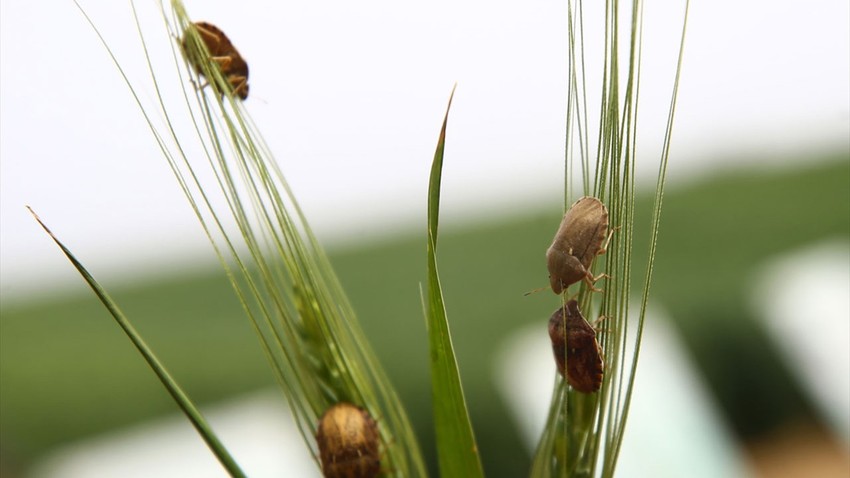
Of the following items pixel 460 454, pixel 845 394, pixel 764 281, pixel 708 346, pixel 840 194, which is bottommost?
pixel 460 454

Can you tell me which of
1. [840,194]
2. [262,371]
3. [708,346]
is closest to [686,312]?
[708,346]

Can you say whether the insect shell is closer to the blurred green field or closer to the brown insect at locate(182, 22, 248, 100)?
the brown insect at locate(182, 22, 248, 100)

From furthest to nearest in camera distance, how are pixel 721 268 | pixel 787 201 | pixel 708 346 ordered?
pixel 787 201, pixel 721 268, pixel 708 346

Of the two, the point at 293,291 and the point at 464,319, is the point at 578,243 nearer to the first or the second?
the point at 293,291

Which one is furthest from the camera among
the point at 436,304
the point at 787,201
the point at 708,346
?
the point at 787,201

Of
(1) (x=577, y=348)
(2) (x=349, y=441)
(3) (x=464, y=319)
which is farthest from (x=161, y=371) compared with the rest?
(3) (x=464, y=319)

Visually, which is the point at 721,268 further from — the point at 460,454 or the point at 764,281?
the point at 460,454
